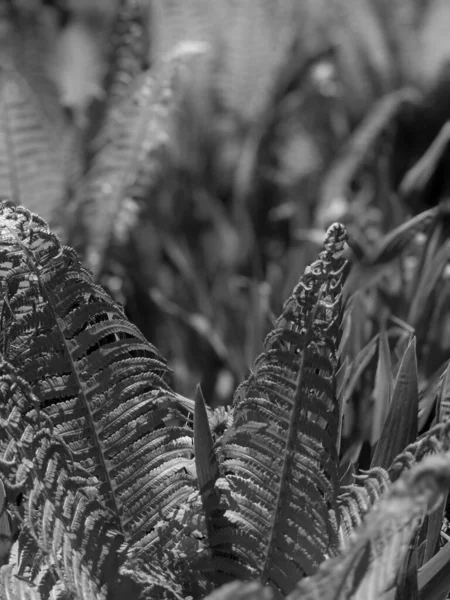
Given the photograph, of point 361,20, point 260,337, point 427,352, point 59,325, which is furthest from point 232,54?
point 59,325

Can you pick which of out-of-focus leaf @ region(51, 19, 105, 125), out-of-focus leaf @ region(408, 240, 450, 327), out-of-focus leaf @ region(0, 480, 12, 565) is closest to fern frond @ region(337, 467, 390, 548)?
out-of-focus leaf @ region(0, 480, 12, 565)

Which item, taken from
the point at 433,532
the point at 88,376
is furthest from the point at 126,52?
the point at 433,532

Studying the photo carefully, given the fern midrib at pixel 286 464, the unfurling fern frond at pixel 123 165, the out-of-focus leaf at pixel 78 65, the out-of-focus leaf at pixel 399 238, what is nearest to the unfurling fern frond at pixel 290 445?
the fern midrib at pixel 286 464

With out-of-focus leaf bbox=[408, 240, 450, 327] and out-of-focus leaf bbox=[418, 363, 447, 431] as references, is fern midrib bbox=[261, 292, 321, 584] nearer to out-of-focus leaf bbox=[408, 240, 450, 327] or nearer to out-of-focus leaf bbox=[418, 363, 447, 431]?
out-of-focus leaf bbox=[418, 363, 447, 431]

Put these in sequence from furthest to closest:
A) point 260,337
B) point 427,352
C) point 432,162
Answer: point 432,162
point 260,337
point 427,352

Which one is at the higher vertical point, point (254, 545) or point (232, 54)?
point (232, 54)

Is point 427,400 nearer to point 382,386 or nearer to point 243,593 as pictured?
point 382,386

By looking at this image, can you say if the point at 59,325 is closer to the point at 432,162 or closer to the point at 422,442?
the point at 422,442
